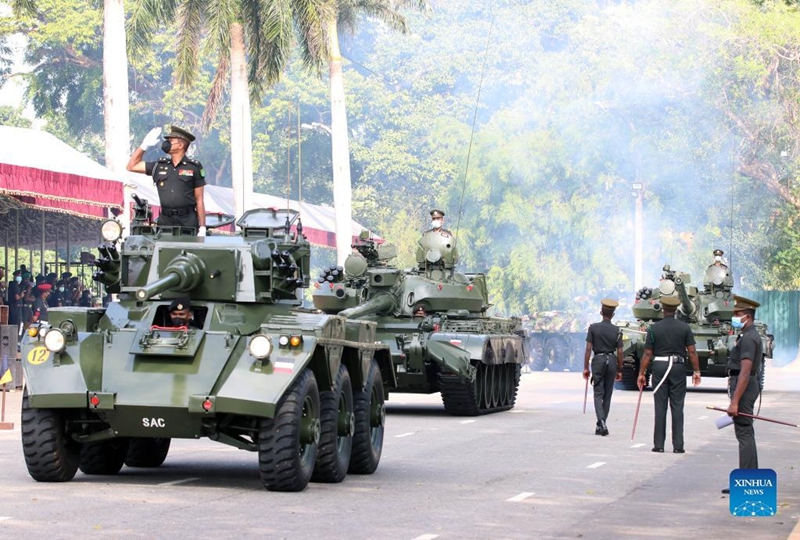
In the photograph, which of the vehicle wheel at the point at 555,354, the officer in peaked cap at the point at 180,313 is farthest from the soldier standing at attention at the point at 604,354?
the vehicle wheel at the point at 555,354

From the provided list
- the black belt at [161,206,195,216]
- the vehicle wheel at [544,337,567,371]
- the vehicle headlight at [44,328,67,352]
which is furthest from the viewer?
the vehicle wheel at [544,337,567,371]

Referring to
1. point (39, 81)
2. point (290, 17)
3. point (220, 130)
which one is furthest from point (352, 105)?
point (290, 17)

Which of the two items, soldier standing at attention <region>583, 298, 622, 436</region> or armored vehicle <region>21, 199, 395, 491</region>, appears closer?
armored vehicle <region>21, 199, 395, 491</region>

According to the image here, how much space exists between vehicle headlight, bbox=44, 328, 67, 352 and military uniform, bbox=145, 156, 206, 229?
2.14m

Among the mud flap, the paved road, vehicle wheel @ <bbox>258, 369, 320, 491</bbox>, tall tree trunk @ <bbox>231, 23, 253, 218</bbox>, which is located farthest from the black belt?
tall tree trunk @ <bbox>231, 23, 253, 218</bbox>

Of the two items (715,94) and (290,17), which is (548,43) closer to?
(715,94)

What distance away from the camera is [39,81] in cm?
7312

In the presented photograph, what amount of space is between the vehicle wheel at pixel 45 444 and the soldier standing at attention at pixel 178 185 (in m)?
2.61

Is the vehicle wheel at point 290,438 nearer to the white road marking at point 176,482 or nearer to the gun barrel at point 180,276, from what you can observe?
the white road marking at point 176,482

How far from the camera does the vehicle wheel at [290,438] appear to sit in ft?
43.5

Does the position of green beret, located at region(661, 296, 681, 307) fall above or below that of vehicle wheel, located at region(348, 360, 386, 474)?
above

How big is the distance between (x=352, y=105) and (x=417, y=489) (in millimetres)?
66598

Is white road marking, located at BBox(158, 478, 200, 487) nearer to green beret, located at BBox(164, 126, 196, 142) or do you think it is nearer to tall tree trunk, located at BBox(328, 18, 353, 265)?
green beret, located at BBox(164, 126, 196, 142)

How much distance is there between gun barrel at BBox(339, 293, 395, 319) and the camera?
25.9 m
